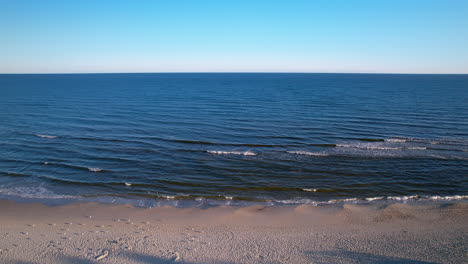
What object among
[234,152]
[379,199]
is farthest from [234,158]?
[379,199]

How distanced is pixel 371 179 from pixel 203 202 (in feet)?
34.6

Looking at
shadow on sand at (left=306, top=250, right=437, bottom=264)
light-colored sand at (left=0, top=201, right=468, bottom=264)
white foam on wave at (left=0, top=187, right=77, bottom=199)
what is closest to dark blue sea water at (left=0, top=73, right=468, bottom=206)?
white foam on wave at (left=0, top=187, right=77, bottom=199)

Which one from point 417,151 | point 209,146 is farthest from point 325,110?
point 209,146

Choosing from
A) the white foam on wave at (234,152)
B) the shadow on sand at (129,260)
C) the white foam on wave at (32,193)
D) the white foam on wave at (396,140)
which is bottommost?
the white foam on wave at (32,193)

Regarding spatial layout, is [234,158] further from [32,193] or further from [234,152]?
[32,193]

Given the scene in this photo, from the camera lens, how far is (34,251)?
9.92 metres

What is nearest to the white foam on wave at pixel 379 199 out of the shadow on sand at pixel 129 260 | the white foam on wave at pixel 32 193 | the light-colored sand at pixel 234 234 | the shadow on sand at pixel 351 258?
the light-colored sand at pixel 234 234

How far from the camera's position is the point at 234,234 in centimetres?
1170

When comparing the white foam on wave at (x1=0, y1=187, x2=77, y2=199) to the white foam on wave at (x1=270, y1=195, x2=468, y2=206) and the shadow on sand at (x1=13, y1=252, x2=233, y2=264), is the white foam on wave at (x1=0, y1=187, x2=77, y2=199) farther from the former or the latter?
the white foam on wave at (x1=270, y1=195, x2=468, y2=206)

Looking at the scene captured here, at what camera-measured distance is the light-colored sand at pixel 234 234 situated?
9.70 m

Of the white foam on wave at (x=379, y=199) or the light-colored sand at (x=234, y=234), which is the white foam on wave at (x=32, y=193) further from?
the white foam on wave at (x=379, y=199)

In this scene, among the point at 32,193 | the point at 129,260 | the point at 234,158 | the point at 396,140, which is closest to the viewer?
the point at 129,260

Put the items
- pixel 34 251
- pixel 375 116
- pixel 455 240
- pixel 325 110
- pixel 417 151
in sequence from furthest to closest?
pixel 325 110 → pixel 375 116 → pixel 417 151 → pixel 455 240 → pixel 34 251

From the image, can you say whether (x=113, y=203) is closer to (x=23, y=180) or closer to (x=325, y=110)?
(x=23, y=180)
